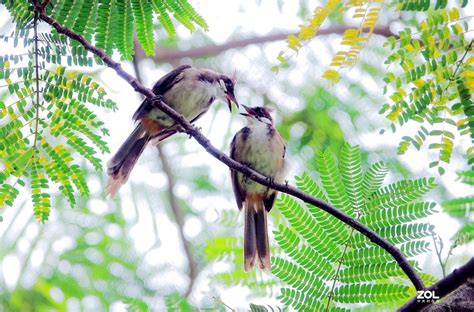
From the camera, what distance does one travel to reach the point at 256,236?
544 centimetres

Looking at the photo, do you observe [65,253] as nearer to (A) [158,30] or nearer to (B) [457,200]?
(A) [158,30]

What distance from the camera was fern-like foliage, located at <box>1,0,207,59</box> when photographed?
3.44 m

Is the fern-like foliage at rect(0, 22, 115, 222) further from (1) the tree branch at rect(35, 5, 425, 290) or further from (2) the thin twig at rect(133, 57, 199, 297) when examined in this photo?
(2) the thin twig at rect(133, 57, 199, 297)

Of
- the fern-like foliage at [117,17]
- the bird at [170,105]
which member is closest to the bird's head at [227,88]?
the bird at [170,105]

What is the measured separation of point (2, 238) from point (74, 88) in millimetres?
3256

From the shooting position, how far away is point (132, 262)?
6.43 m

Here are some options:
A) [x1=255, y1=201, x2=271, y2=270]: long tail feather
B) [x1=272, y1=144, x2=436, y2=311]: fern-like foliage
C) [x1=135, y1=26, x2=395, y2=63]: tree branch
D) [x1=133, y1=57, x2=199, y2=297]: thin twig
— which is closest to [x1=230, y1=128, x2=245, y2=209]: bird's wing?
[x1=255, y1=201, x2=271, y2=270]: long tail feather

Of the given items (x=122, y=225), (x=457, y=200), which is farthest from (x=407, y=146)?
(x=122, y=225)

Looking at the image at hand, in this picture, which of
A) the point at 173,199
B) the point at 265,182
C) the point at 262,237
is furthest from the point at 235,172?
the point at 265,182

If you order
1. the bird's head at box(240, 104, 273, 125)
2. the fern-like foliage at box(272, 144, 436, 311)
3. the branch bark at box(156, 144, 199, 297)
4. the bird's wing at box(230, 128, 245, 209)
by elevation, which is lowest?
the branch bark at box(156, 144, 199, 297)

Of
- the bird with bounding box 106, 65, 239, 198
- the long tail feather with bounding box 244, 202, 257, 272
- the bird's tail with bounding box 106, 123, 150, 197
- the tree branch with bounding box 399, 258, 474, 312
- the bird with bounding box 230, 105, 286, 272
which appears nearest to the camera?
the tree branch with bounding box 399, 258, 474, 312

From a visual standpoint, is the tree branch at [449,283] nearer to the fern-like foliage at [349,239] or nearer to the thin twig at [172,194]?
the fern-like foliage at [349,239]

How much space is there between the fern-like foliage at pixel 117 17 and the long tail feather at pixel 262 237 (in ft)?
6.67

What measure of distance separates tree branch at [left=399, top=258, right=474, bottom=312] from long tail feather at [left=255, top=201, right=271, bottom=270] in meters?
2.37
